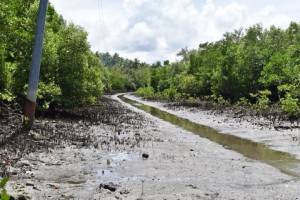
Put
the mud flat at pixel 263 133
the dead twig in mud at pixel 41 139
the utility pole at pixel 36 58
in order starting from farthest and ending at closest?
the mud flat at pixel 263 133
the utility pole at pixel 36 58
the dead twig in mud at pixel 41 139

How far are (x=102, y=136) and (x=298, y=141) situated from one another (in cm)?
932

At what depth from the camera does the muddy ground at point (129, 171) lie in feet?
28.0

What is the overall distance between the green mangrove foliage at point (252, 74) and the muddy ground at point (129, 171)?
45.0 ft

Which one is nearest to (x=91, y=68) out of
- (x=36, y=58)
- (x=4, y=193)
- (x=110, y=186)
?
(x=36, y=58)

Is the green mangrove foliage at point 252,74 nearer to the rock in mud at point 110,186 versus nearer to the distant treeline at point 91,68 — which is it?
the distant treeline at point 91,68

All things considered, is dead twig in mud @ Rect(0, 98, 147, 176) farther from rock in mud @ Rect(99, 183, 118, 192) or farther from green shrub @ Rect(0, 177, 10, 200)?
green shrub @ Rect(0, 177, 10, 200)

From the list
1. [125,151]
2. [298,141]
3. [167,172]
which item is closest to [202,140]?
[298,141]

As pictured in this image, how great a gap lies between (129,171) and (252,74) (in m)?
33.8

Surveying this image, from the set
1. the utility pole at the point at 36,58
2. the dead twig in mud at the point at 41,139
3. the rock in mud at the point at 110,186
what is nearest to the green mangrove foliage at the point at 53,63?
the dead twig in mud at the point at 41,139

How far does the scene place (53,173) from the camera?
10211 mm

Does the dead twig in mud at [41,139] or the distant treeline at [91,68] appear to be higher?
the distant treeline at [91,68]

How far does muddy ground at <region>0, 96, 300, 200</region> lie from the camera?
854cm

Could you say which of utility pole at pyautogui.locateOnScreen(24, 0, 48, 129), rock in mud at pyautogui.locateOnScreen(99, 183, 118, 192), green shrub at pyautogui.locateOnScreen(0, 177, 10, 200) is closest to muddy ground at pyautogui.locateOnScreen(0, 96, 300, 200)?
rock in mud at pyautogui.locateOnScreen(99, 183, 118, 192)

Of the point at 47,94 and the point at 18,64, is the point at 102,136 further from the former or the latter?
the point at 18,64
